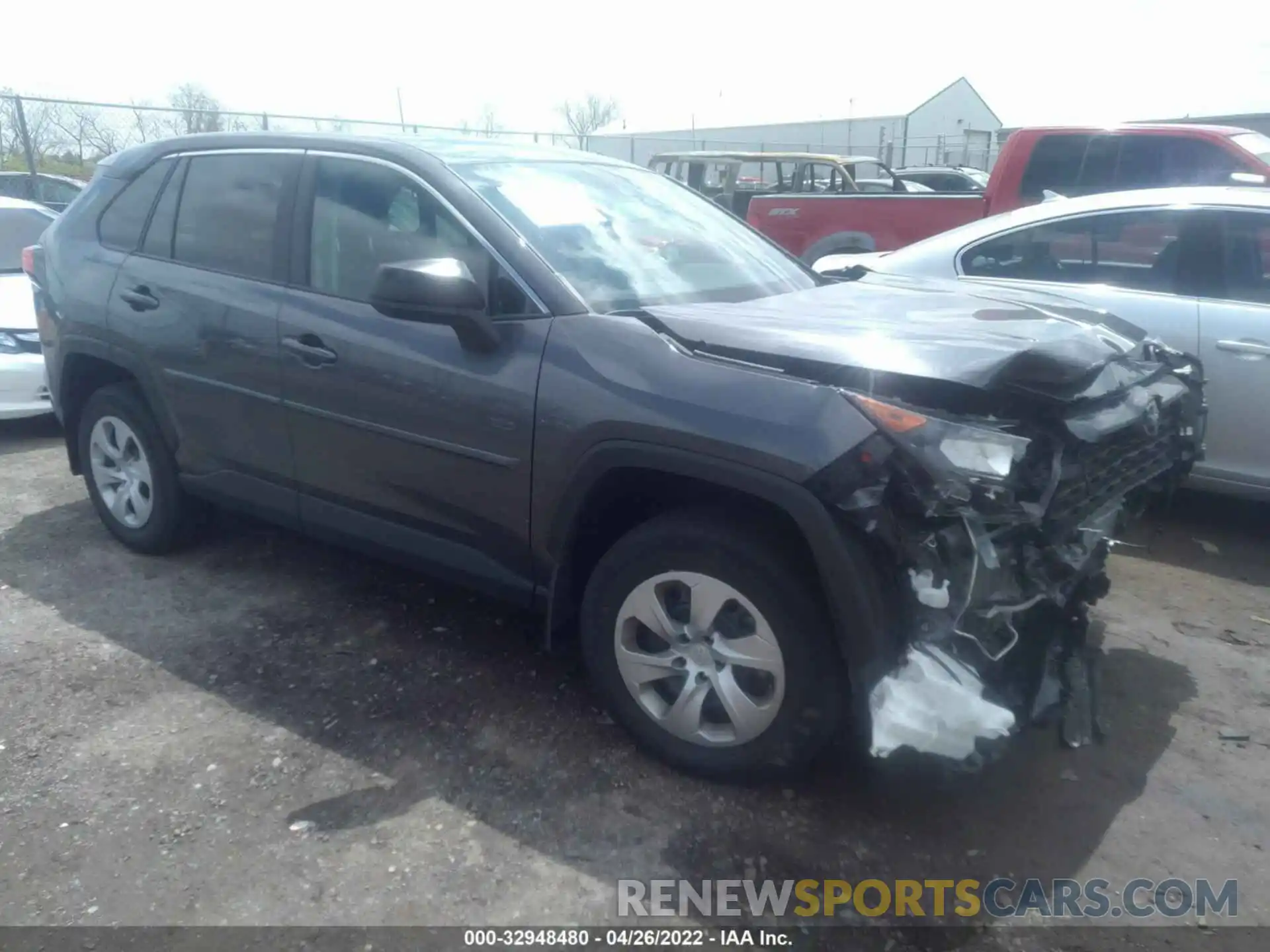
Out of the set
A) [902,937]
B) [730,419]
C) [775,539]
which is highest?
[730,419]

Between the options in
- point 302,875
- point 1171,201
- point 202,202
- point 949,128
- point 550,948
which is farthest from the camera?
point 949,128

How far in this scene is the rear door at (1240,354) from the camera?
4.55 meters

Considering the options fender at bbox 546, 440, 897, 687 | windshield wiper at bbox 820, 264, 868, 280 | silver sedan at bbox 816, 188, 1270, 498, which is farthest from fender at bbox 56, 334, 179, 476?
silver sedan at bbox 816, 188, 1270, 498

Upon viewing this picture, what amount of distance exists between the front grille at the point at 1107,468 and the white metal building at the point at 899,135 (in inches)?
1127

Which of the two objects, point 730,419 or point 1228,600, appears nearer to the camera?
point 730,419

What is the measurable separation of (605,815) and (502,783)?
1.13 feet

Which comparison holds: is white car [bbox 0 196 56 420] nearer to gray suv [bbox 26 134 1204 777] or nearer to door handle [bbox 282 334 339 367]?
gray suv [bbox 26 134 1204 777]

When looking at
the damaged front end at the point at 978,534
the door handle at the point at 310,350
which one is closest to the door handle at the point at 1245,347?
the damaged front end at the point at 978,534

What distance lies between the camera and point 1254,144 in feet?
25.0

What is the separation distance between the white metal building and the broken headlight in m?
29.4

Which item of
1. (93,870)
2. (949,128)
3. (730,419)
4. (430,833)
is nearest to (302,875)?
(430,833)

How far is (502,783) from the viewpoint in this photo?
3086mm

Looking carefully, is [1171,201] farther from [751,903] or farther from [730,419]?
[751,903]

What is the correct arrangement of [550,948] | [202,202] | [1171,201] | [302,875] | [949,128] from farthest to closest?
[949,128], [1171,201], [202,202], [302,875], [550,948]
